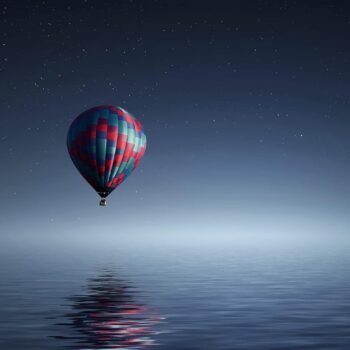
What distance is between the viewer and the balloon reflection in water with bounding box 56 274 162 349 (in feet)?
76.0

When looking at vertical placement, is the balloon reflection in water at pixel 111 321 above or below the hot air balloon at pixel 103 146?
below

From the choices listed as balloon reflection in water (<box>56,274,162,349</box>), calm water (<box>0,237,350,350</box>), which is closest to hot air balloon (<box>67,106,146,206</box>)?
calm water (<box>0,237,350,350</box>)

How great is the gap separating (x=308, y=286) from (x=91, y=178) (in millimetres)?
20001

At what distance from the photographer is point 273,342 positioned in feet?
76.5

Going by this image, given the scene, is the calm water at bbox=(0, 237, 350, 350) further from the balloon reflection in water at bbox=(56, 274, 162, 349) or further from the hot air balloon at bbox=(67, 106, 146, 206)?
the hot air balloon at bbox=(67, 106, 146, 206)

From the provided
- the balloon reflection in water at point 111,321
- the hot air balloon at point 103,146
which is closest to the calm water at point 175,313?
the balloon reflection in water at point 111,321

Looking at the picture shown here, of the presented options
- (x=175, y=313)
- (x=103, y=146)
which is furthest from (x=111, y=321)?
(x=103, y=146)

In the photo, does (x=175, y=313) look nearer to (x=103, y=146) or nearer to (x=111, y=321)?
(x=111, y=321)

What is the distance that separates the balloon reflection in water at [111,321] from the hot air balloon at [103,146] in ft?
39.5

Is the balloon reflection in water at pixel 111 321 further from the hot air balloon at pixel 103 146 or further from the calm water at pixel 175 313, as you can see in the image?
the hot air balloon at pixel 103 146

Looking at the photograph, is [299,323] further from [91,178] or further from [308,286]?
[91,178]

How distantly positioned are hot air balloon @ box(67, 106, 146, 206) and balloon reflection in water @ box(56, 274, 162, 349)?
12.0 metres

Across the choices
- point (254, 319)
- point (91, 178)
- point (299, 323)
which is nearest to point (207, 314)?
point (254, 319)

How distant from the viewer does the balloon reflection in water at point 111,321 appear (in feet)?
76.0
